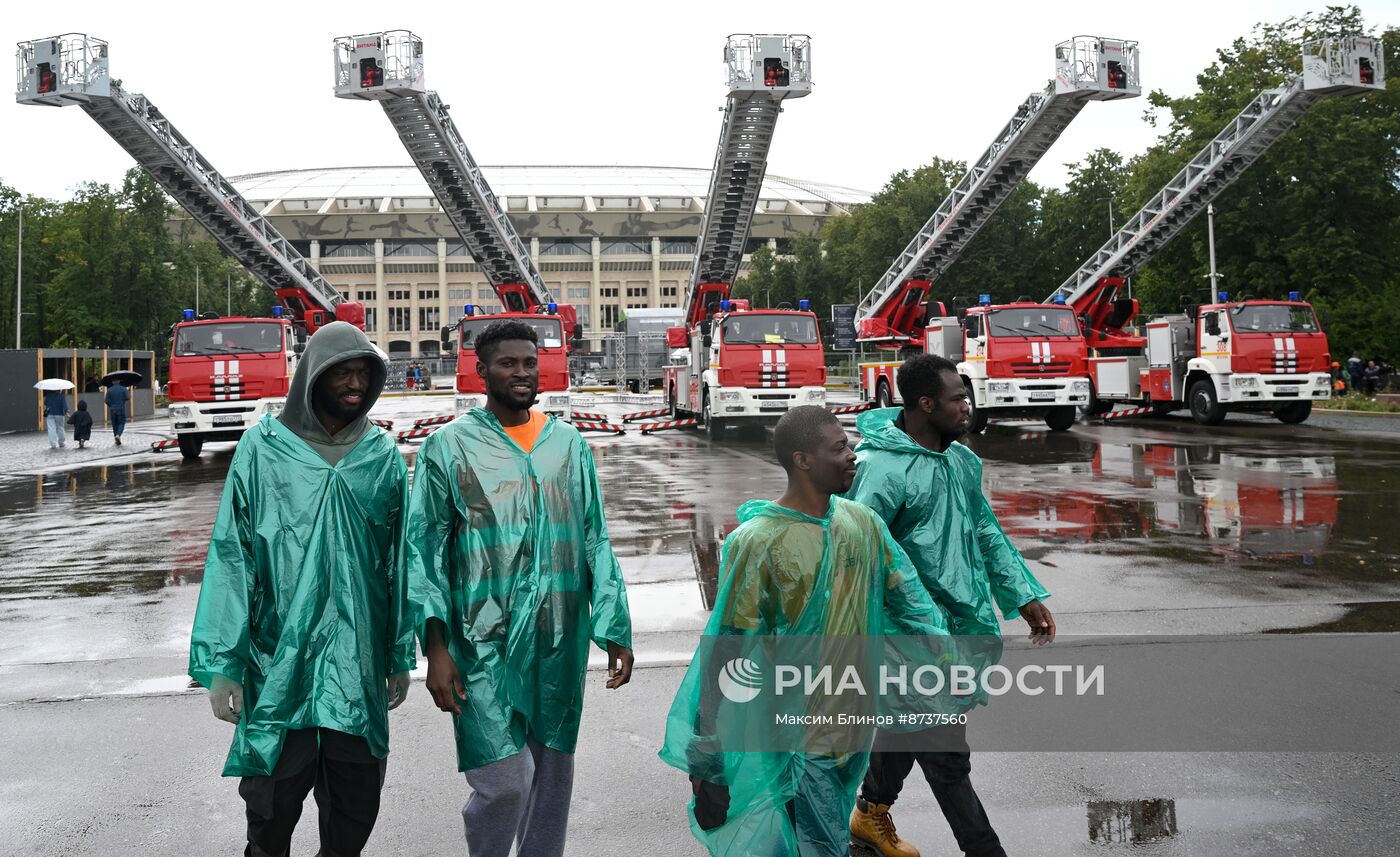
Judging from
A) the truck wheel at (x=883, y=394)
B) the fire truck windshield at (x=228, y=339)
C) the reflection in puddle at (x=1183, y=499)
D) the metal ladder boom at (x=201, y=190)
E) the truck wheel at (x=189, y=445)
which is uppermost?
the metal ladder boom at (x=201, y=190)

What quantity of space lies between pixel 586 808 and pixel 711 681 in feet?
4.80

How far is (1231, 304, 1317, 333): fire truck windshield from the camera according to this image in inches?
922

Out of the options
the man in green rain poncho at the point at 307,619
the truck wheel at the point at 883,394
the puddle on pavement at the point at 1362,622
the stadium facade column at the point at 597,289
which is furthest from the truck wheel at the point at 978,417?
the stadium facade column at the point at 597,289

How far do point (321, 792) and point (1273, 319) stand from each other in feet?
78.7

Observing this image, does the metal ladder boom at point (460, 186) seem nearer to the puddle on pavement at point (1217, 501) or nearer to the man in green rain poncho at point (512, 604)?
the puddle on pavement at point (1217, 501)

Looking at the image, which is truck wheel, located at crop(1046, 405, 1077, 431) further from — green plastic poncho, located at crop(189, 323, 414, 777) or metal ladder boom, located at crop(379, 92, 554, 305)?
green plastic poncho, located at crop(189, 323, 414, 777)

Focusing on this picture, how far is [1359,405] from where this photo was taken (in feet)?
92.3

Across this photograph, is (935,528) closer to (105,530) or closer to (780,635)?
(780,635)

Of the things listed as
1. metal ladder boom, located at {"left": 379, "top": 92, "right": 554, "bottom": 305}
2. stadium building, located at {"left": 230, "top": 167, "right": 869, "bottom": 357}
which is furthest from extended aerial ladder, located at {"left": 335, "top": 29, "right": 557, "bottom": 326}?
Answer: stadium building, located at {"left": 230, "top": 167, "right": 869, "bottom": 357}

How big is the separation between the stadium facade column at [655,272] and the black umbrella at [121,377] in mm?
80300

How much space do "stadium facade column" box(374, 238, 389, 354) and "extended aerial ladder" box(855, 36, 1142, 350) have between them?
89.9 m

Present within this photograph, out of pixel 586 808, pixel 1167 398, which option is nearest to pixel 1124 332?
pixel 1167 398

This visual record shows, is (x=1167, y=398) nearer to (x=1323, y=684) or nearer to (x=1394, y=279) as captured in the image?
(x=1394, y=279)

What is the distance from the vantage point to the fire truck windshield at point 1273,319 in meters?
23.4
